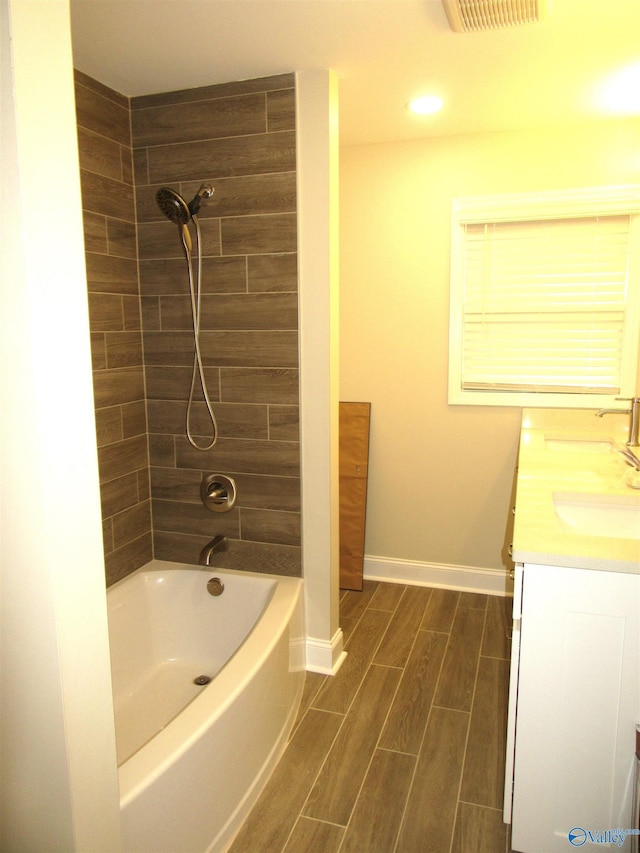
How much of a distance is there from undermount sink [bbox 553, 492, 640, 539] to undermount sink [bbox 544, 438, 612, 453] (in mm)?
875

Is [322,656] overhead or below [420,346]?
below

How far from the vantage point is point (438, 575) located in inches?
143

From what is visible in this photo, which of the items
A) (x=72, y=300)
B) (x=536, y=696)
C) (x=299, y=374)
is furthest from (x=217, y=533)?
(x=72, y=300)

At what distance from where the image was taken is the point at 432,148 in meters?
3.29

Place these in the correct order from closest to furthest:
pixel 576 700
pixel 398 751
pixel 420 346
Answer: pixel 576 700, pixel 398 751, pixel 420 346

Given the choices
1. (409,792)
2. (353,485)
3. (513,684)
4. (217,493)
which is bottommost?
(409,792)

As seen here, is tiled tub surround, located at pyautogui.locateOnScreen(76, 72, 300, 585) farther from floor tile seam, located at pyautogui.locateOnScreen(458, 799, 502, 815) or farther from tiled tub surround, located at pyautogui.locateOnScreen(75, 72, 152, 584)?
floor tile seam, located at pyautogui.locateOnScreen(458, 799, 502, 815)

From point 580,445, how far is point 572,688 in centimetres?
167

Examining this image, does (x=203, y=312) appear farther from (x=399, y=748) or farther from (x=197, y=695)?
(x=399, y=748)

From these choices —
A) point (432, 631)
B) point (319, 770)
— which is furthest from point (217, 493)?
point (432, 631)

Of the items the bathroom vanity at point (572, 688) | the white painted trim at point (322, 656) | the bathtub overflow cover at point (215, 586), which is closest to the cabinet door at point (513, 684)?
the bathroom vanity at point (572, 688)

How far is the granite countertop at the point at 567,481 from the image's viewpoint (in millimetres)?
1616

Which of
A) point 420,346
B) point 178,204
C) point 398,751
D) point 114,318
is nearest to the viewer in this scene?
point 398,751
